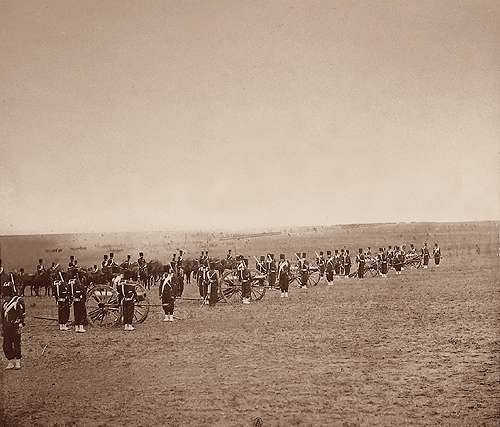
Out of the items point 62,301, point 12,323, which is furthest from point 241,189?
point 12,323

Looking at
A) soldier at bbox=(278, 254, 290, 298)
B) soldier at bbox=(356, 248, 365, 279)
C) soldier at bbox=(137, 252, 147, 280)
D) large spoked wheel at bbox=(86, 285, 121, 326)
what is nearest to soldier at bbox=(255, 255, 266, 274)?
soldier at bbox=(278, 254, 290, 298)

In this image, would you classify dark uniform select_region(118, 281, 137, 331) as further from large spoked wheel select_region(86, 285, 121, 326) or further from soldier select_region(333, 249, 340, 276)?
soldier select_region(333, 249, 340, 276)

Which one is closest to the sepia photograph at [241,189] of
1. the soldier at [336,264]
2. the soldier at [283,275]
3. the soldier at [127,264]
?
the soldier at [127,264]

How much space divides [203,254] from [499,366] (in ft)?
8.71

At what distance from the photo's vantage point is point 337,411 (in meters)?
4.19

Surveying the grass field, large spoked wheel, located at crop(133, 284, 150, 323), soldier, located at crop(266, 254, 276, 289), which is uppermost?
soldier, located at crop(266, 254, 276, 289)

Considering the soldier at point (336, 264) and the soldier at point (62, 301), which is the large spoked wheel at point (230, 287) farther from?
the soldier at point (62, 301)

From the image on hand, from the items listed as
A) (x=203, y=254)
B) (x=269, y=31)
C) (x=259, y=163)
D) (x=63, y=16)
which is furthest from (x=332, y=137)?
(x=63, y=16)

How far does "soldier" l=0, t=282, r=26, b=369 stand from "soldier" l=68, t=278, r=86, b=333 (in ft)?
1.44

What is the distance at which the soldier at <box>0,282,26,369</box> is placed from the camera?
4332mm

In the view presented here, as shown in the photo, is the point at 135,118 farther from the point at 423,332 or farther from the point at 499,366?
the point at 499,366

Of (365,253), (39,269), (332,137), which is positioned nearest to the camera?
(39,269)

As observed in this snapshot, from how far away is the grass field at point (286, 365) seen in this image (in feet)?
13.8

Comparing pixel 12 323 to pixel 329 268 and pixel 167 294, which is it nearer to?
pixel 167 294
